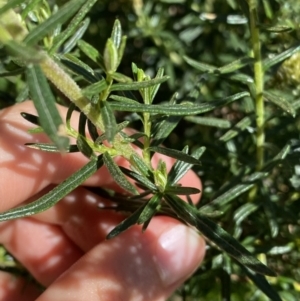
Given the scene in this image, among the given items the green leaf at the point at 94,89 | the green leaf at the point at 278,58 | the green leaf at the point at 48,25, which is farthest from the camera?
the green leaf at the point at 278,58

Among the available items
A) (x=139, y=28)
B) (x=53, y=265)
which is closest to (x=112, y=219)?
(x=53, y=265)

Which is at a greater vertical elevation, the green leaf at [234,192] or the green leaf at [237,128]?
the green leaf at [237,128]

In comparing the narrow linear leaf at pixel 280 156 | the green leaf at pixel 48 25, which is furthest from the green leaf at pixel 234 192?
the green leaf at pixel 48 25

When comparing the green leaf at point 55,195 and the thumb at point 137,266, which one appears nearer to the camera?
the green leaf at point 55,195

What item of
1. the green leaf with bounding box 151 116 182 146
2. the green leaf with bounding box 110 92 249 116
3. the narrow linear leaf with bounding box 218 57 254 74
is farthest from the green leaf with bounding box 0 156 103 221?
the narrow linear leaf with bounding box 218 57 254 74

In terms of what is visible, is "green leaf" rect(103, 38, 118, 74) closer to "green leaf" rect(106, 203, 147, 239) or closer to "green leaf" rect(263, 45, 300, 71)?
"green leaf" rect(106, 203, 147, 239)

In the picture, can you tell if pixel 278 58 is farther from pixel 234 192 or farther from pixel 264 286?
pixel 264 286

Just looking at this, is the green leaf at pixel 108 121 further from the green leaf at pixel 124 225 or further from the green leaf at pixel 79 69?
the green leaf at pixel 124 225
